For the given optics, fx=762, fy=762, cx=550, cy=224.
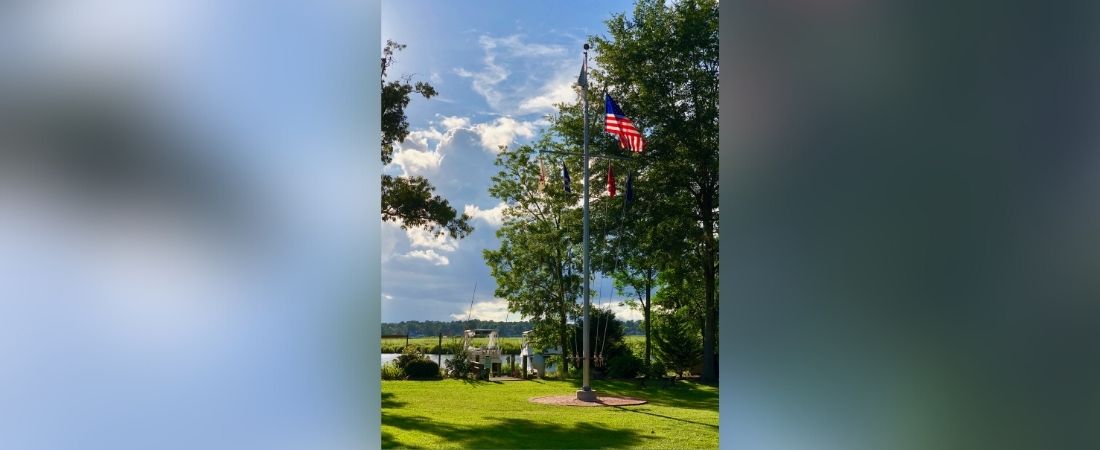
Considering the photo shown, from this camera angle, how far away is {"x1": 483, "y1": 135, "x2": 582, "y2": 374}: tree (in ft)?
35.2

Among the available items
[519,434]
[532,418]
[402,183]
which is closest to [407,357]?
[532,418]

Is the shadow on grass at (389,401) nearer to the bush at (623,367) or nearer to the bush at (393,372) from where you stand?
the bush at (393,372)

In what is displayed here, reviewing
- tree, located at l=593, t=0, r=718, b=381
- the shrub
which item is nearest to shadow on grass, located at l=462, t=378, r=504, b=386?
the shrub

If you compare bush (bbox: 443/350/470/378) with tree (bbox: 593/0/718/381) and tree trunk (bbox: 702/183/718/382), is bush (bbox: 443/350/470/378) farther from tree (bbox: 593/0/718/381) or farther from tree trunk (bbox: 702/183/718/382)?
tree trunk (bbox: 702/183/718/382)

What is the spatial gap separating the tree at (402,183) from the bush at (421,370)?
1.75 m

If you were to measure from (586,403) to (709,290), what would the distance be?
258 centimetres

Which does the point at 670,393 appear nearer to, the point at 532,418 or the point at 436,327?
the point at 532,418

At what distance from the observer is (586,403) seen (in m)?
8.64

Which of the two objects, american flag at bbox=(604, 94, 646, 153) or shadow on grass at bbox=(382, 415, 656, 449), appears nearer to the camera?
shadow on grass at bbox=(382, 415, 656, 449)

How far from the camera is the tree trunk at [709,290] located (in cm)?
1011

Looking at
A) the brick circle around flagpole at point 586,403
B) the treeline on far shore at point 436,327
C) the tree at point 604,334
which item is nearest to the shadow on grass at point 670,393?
the brick circle around flagpole at point 586,403

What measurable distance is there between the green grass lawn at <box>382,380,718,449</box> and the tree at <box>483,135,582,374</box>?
50.0 inches

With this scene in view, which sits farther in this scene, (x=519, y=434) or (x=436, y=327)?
(x=436, y=327)
